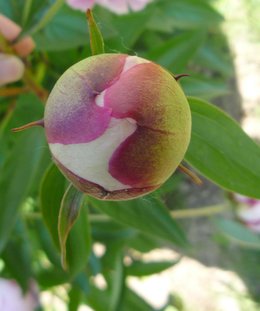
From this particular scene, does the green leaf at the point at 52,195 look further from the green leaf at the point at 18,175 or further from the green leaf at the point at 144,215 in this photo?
the green leaf at the point at 18,175

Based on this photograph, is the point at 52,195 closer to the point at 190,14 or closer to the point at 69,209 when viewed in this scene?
the point at 69,209

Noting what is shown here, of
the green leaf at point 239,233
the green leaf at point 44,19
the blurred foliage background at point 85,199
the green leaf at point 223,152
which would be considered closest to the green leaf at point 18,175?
the blurred foliage background at point 85,199

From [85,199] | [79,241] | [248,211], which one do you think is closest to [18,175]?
[79,241]

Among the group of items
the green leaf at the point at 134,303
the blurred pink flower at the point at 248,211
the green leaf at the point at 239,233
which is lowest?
the green leaf at the point at 134,303

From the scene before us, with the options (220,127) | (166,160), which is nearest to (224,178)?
(220,127)

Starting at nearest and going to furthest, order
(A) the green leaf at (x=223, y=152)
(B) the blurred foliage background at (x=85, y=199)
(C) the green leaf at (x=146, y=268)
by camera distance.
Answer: (A) the green leaf at (x=223, y=152) < (B) the blurred foliage background at (x=85, y=199) < (C) the green leaf at (x=146, y=268)

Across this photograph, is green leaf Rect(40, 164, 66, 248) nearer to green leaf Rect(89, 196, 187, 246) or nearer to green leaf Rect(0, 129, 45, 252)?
green leaf Rect(89, 196, 187, 246)
